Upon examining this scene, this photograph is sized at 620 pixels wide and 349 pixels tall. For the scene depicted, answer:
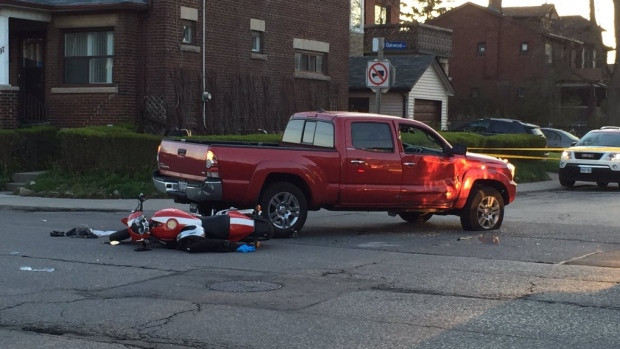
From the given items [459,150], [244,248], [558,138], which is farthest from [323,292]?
[558,138]

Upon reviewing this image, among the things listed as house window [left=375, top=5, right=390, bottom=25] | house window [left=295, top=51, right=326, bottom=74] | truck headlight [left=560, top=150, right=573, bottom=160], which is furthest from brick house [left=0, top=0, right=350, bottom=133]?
house window [left=375, top=5, right=390, bottom=25]

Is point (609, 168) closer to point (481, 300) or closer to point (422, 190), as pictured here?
point (422, 190)

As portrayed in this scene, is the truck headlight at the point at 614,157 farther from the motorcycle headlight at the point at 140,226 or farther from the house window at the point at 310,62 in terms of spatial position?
the motorcycle headlight at the point at 140,226

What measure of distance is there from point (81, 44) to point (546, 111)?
3611 cm

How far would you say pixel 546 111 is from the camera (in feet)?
181

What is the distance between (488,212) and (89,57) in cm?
1361

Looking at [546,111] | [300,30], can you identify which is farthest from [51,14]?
[546,111]

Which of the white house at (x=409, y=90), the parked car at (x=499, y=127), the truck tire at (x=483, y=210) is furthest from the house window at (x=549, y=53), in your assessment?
the truck tire at (x=483, y=210)

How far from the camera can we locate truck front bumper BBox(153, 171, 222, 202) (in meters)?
13.4

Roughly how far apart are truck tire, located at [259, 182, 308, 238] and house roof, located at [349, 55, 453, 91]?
2324 centimetres

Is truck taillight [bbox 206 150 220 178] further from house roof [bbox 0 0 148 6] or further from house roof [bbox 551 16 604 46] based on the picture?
house roof [bbox 551 16 604 46]

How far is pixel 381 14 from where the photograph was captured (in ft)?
158

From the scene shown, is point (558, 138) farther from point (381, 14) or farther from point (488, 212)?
point (488, 212)

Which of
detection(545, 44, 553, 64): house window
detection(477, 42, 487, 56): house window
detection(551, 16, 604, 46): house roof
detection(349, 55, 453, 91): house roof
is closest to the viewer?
detection(349, 55, 453, 91): house roof
